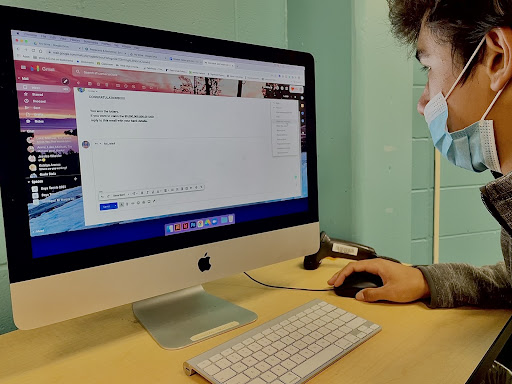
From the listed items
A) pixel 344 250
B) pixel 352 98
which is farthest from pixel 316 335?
pixel 352 98

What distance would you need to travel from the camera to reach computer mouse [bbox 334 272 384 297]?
2.82ft

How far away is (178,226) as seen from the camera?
28.3 inches

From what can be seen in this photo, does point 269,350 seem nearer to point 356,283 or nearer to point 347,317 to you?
point 347,317

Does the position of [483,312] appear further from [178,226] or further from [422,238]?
[422,238]

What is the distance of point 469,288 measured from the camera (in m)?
0.81

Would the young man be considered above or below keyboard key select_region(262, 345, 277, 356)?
above

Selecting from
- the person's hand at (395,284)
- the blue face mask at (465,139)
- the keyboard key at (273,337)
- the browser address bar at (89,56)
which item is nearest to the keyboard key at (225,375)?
the keyboard key at (273,337)

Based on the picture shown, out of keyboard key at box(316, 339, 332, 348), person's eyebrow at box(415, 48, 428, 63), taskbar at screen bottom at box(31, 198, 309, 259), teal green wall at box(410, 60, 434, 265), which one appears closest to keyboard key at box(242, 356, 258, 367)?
keyboard key at box(316, 339, 332, 348)

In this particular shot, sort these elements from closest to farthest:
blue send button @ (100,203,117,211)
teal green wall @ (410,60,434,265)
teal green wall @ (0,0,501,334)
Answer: blue send button @ (100,203,117,211) → teal green wall @ (0,0,501,334) → teal green wall @ (410,60,434,265)

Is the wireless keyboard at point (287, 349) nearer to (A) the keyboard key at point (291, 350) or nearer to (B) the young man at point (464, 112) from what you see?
(A) the keyboard key at point (291, 350)

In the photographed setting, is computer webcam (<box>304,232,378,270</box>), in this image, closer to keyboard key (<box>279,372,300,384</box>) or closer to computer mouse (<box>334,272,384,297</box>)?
computer mouse (<box>334,272,384,297</box>)

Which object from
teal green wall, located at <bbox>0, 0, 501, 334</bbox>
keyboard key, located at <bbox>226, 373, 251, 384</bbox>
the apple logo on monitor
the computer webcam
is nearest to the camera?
keyboard key, located at <bbox>226, 373, 251, 384</bbox>

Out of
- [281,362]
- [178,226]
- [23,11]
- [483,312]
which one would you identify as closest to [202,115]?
[178,226]

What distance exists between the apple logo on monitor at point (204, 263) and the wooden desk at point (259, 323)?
123 mm
